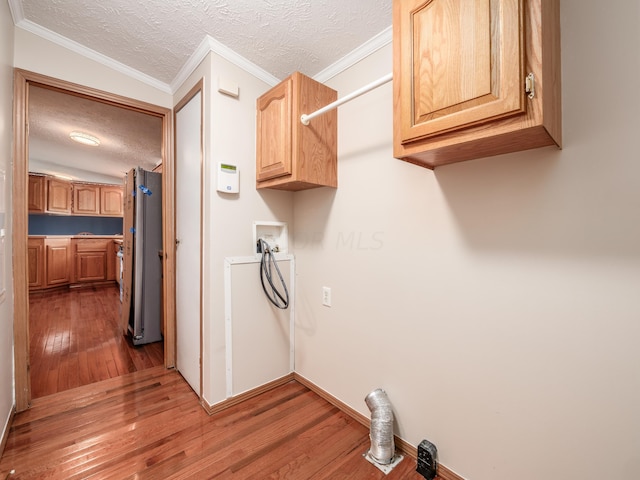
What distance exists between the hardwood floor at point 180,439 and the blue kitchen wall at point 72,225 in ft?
16.7

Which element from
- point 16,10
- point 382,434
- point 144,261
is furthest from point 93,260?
point 382,434

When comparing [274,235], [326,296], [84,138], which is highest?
[84,138]

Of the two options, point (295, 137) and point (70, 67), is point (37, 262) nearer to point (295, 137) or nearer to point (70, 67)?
Result: point (70, 67)

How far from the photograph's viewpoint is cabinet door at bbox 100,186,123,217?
579 cm

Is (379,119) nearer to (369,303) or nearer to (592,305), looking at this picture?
(369,303)

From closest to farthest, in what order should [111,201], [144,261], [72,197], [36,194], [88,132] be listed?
1. [144,261]
2. [88,132]
3. [36,194]
4. [72,197]
5. [111,201]

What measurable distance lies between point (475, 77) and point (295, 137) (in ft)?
3.16

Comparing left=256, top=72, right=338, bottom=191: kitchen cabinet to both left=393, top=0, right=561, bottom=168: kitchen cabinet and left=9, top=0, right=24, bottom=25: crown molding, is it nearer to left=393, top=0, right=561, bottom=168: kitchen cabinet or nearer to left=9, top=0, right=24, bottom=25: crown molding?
left=393, top=0, right=561, bottom=168: kitchen cabinet

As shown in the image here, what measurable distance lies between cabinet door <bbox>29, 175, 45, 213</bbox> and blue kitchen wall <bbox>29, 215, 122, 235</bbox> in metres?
0.42

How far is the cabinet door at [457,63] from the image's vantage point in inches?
31.9

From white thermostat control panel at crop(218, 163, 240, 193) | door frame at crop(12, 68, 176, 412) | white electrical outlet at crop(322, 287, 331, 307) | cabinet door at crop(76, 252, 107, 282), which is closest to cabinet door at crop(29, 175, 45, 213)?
cabinet door at crop(76, 252, 107, 282)

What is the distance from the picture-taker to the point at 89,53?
1.83 meters

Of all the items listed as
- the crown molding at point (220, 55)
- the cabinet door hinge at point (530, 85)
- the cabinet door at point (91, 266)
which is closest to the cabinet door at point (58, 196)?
the cabinet door at point (91, 266)

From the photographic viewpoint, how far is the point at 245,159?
186cm
